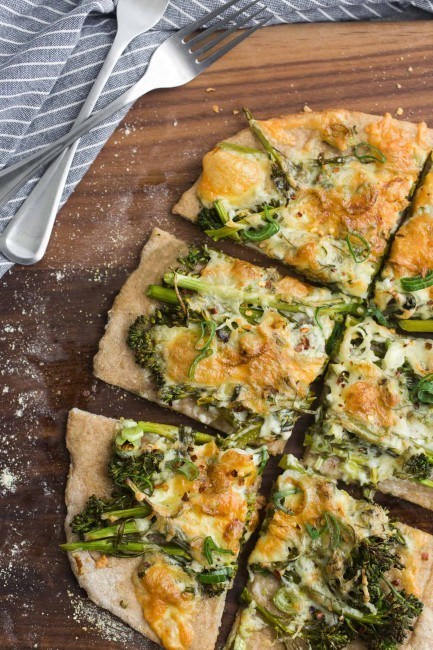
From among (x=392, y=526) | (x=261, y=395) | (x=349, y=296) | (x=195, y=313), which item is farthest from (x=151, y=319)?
(x=392, y=526)

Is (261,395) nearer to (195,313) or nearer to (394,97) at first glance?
(195,313)

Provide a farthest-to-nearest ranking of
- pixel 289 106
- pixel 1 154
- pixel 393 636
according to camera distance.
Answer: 1. pixel 289 106
2. pixel 1 154
3. pixel 393 636

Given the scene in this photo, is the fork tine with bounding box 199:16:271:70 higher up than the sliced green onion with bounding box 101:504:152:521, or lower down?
higher up

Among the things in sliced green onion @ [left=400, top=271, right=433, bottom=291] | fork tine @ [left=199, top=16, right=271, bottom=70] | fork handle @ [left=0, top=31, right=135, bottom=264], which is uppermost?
fork tine @ [left=199, top=16, right=271, bottom=70]

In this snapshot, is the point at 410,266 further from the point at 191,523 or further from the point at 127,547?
the point at 127,547

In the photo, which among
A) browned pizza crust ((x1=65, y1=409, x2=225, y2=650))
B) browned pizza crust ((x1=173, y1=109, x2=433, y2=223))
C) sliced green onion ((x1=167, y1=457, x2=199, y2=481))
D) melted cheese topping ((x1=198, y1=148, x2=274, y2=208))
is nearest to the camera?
sliced green onion ((x1=167, y1=457, x2=199, y2=481))

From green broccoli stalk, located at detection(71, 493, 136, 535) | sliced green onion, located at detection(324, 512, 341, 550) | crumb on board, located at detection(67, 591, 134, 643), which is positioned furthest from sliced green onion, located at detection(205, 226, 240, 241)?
crumb on board, located at detection(67, 591, 134, 643)

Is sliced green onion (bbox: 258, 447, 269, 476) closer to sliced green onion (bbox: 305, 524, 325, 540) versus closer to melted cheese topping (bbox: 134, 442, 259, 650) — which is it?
melted cheese topping (bbox: 134, 442, 259, 650)

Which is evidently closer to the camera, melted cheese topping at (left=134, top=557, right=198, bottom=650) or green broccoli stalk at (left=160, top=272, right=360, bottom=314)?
melted cheese topping at (left=134, top=557, right=198, bottom=650)

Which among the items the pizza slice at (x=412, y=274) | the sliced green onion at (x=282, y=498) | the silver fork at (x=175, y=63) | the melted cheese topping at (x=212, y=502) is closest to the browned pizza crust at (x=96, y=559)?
the melted cheese topping at (x=212, y=502)
